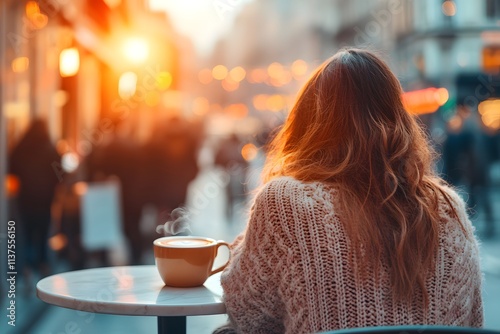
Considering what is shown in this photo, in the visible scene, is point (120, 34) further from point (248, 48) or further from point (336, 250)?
point (248, 48)

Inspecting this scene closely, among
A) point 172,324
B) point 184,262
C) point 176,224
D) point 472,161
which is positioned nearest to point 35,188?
point 176,224

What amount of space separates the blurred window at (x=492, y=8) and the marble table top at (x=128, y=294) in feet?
80.6

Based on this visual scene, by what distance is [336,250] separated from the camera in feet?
6.15

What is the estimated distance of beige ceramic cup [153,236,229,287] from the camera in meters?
2.20

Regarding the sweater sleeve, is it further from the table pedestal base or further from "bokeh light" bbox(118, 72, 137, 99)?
"bokeh light" bbox(118, 72, 137, 99)

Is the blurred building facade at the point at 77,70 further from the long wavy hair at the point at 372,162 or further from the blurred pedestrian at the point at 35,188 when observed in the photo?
the long wavy hair at the point at 372,162

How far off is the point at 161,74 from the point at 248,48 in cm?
3340

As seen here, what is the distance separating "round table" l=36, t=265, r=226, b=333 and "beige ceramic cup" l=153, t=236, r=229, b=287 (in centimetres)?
3

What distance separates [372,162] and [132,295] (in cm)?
78

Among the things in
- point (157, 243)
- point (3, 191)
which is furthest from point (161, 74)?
point (157, 243)

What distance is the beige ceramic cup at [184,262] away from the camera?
7.20 ft

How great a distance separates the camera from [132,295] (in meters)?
2.09

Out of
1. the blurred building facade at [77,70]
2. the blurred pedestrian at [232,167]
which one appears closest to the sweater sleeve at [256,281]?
the blurred building facade at [77,70]

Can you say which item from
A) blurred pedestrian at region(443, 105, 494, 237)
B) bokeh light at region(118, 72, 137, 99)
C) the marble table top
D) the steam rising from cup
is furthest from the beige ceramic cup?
bokeh light at region(118, 72, 137, 99)
